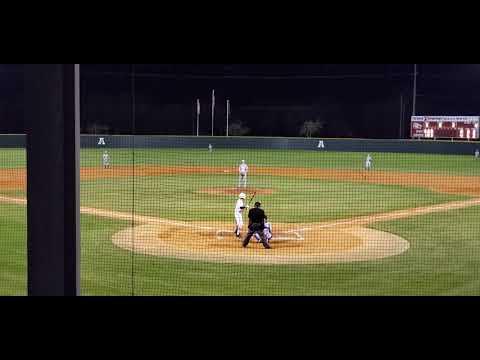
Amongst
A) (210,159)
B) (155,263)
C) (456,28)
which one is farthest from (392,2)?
(210,159)

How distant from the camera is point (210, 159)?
82.3 ft

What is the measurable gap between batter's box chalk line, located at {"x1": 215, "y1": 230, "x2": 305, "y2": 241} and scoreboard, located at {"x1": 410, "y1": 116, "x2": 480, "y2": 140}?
16.5 metres

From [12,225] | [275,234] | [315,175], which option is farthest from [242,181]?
[12,225]

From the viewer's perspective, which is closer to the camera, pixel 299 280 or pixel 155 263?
pixel 299 280

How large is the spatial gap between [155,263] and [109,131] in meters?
18.5

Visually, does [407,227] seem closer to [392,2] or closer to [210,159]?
[392,2]

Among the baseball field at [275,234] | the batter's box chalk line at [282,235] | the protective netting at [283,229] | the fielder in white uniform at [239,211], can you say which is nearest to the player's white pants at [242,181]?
the protective netting at [283,229]

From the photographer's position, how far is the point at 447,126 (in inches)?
974

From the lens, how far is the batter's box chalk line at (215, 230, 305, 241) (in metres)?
9.59

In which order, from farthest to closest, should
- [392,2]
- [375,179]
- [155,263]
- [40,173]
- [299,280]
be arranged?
[375,179]
[155,263]
[299,280]
[40,173]
[392,2]

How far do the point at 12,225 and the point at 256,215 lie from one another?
5.17m

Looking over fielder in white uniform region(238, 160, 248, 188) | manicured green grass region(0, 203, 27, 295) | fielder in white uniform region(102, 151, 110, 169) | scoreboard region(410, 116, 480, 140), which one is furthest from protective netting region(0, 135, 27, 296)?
scoreboard region(410, 116, 480, 140)

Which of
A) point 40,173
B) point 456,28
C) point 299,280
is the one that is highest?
point 456,28

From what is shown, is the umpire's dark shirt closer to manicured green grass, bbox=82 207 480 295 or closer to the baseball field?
the baseball field
